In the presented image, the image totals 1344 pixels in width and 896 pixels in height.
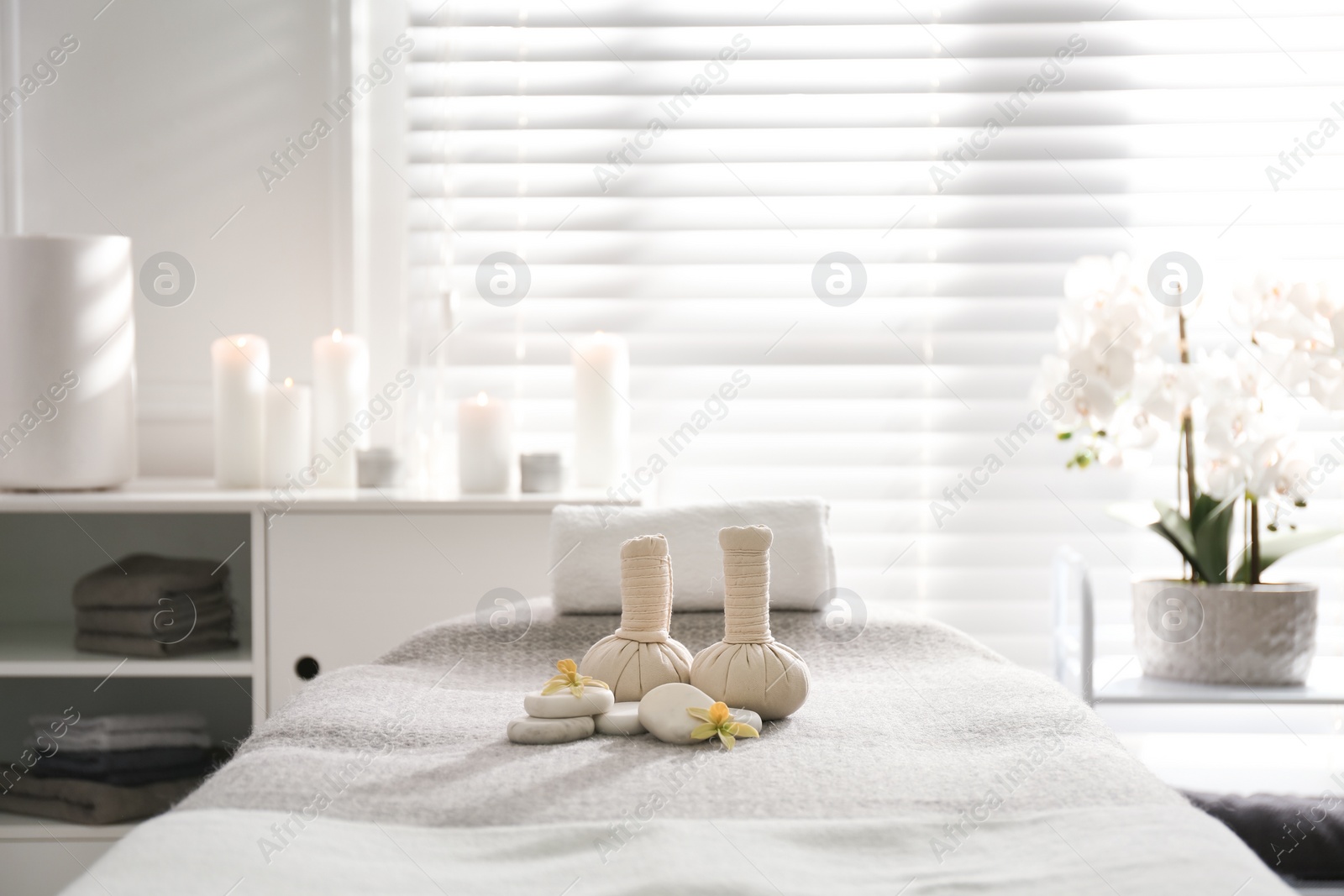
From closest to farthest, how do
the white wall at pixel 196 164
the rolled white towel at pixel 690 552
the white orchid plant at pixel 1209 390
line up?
the rolled white towel at pixel 690 552
the white orchid plant at pixel 1209 390
the white wall at pixel 196 164

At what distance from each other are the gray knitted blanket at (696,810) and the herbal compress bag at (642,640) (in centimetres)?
9

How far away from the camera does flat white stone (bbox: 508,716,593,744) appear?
0.86 m

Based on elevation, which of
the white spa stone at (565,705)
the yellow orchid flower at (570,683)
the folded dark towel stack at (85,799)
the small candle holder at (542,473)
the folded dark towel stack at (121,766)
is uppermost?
the small candle holder at (542,473)

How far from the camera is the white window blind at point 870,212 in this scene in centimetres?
184

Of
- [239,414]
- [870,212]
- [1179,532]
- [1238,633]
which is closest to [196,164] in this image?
[239,414]

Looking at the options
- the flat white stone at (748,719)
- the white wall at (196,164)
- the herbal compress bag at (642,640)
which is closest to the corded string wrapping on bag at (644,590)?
the herbal compress bag at (642,640)

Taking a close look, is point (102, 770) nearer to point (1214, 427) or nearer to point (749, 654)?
point (749, 654)

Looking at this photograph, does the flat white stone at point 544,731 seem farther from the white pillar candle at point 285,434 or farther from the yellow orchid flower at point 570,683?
Answer: the white pillar candle at point 285,434

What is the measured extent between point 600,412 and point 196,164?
85 centimetres

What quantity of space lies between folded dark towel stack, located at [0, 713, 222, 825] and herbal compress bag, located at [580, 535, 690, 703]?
3.07 ft

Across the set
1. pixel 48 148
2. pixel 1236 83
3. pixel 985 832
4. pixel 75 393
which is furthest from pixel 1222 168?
pixel 48 148

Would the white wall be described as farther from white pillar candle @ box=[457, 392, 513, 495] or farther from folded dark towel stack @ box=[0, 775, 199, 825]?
folded dark towel stack @ box=[0, 775, 199, 825]

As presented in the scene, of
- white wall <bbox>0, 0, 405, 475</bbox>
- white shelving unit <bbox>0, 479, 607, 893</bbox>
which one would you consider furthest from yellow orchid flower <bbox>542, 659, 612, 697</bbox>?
white wall <bbox>0, 0, 405, 475</bbox>

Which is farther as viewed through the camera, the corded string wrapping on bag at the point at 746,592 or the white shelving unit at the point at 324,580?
the white shelving unit at the point at 324,580
